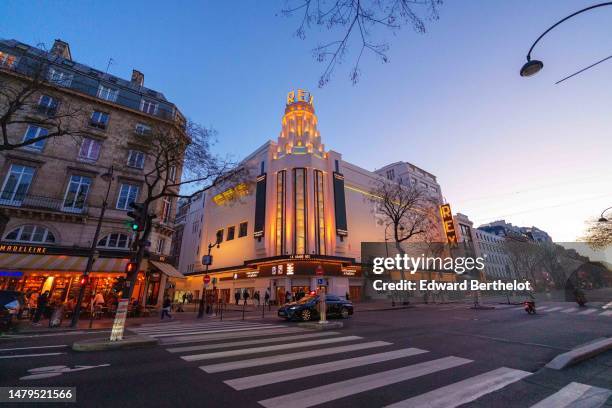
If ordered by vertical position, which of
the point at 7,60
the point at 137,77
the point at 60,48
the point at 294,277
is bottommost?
the point at 294,277

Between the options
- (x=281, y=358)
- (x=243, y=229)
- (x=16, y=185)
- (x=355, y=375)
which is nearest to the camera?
(x=355, y=375)

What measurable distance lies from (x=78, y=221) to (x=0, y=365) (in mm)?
18239

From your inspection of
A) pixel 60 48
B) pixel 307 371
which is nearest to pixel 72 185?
pixel 60 48

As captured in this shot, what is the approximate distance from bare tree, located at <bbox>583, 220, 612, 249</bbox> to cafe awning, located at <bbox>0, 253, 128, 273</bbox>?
49.7m

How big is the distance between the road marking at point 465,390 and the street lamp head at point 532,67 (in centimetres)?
688

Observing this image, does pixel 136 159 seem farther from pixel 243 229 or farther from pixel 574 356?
pixel 574 356

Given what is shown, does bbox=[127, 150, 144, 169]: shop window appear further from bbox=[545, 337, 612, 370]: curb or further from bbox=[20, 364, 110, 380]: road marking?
bbox=[545, 337, 612, 370]: curb

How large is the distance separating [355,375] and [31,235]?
2475cm

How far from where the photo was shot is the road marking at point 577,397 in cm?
361

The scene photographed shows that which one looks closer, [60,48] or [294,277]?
[60,48]

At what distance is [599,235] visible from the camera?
30031mm

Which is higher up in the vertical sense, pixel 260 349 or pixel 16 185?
pixel 16 185

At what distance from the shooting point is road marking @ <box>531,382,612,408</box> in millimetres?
3611

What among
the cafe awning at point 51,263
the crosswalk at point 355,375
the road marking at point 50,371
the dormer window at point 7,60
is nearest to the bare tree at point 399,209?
the crosswalk at point 355,375
